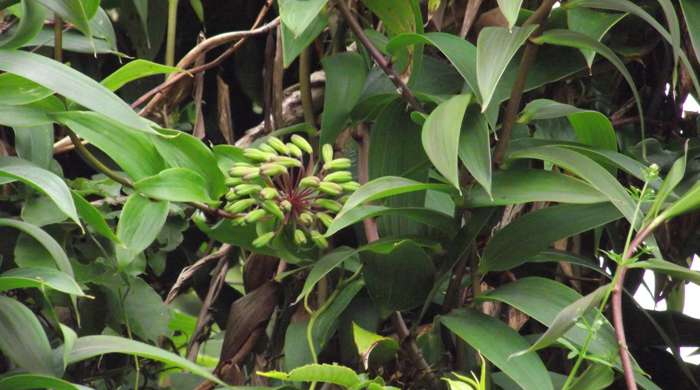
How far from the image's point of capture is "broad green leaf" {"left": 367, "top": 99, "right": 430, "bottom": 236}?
2.85ft

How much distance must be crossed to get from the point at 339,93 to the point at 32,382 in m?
0.36

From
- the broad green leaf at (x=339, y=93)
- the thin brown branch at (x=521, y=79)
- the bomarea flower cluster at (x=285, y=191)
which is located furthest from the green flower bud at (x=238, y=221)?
the thin brown branch at (x=521, y=79)

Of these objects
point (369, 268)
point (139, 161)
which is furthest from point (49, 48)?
point (369, 268)

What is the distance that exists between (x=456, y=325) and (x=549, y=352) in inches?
11.6

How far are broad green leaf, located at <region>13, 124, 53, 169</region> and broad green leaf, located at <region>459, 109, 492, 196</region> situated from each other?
35 cm

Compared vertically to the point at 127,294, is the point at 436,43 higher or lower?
higher

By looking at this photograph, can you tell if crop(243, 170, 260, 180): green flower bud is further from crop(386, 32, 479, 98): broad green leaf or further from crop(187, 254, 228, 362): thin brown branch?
crop(187, 254, 228, 362): thin brown branch

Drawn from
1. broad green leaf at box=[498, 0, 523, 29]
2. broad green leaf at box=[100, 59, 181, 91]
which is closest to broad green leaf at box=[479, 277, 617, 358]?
broad green leaf at box=[498, 0, 523, 29]

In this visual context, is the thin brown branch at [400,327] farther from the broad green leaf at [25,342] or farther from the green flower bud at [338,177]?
the broad green leaf at [25,342]

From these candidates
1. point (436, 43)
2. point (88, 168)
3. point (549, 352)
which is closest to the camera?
point (436, 43)

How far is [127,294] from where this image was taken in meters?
1.00

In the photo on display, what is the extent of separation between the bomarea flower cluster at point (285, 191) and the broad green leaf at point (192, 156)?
0.05 feet

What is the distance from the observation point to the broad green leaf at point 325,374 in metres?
0.72

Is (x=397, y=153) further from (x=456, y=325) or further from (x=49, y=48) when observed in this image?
(x=49, y=48)
